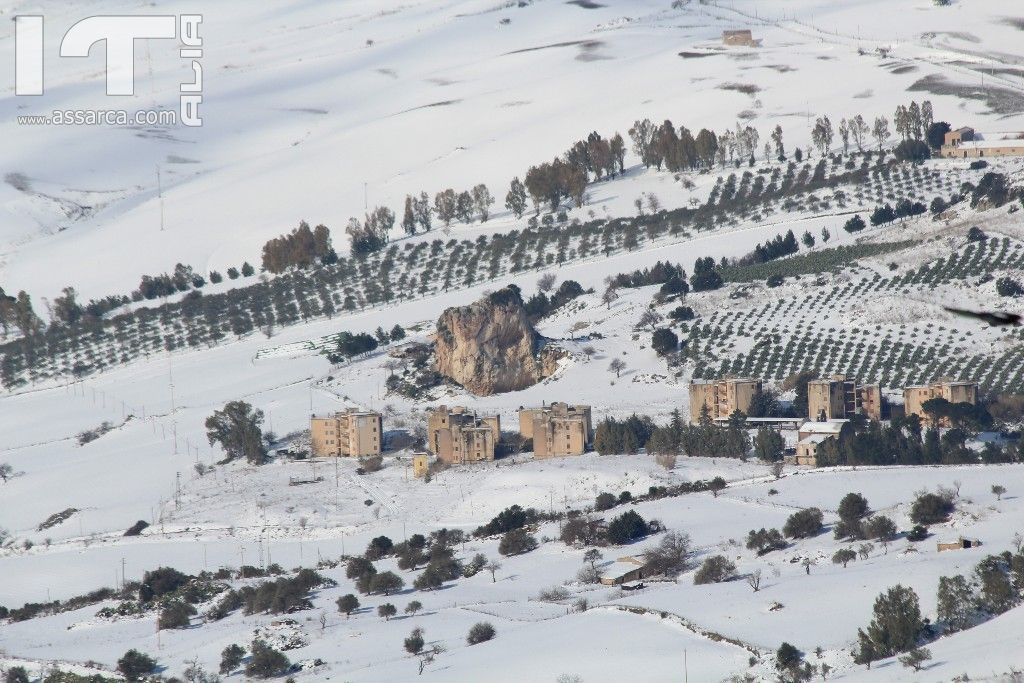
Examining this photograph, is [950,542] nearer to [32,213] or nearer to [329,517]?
[329,517]

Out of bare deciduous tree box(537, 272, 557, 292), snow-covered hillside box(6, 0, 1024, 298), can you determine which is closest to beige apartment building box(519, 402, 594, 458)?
bare deciduous tree box(537, 272, 557, 292)

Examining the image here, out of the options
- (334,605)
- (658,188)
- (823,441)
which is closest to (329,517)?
(334,605)

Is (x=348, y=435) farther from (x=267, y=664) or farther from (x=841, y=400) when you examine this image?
(x=267, y=664)

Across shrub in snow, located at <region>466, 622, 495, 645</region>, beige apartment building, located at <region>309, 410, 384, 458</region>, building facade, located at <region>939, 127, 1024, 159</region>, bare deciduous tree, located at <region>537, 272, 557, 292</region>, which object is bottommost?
shrub in snow, located at <region>466, 622, 495, 645</region>

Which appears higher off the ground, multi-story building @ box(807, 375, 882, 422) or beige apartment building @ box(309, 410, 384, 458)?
multi-story building @ box(807, 375, 882, 422)

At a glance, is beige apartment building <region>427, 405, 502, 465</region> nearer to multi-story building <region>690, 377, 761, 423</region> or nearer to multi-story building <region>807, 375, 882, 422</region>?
multi-story building <region>690, 377, 761, 423</region>

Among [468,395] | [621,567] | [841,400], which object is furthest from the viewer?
[468,395]

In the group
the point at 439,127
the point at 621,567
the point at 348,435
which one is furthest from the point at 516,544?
the point at 439,127
